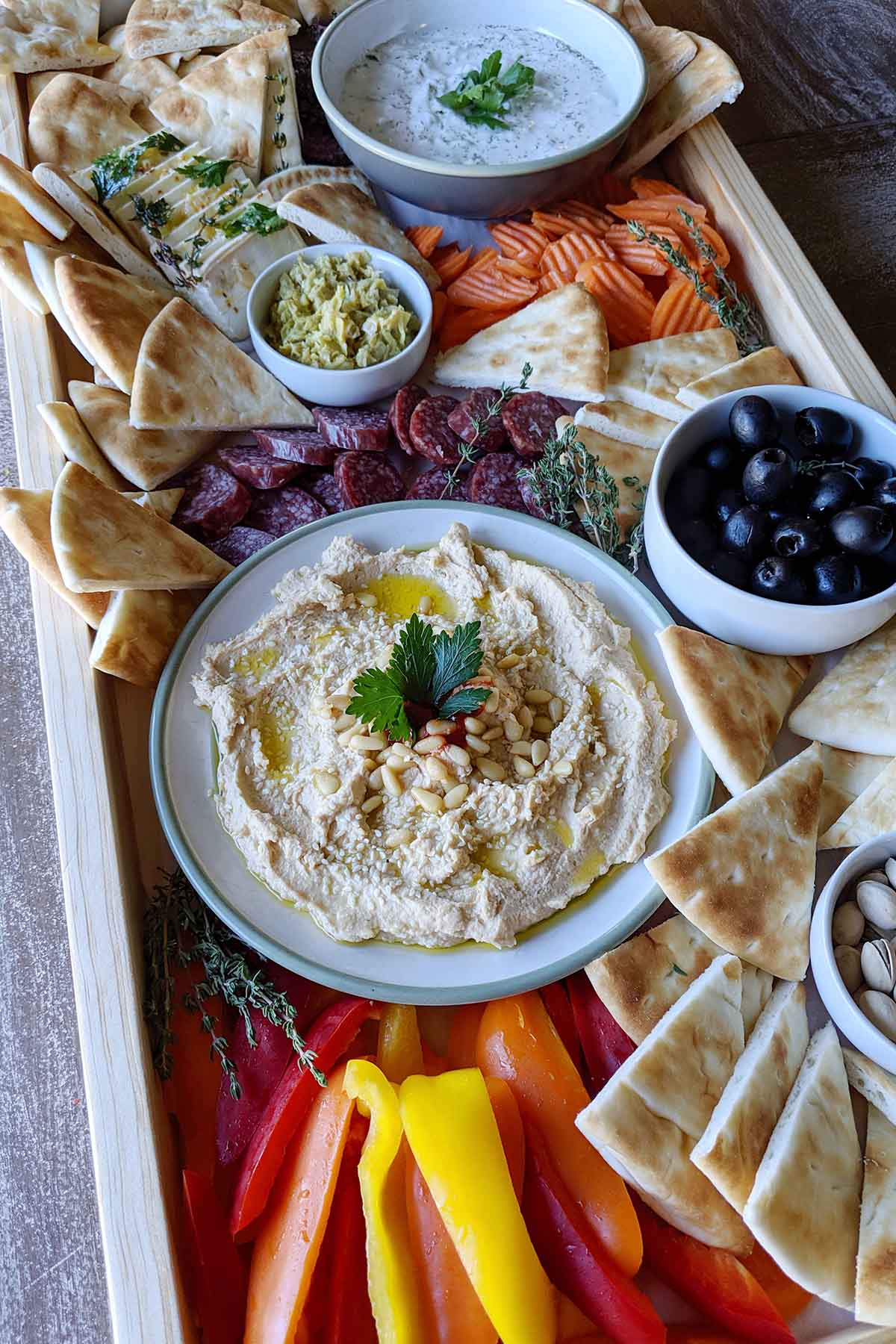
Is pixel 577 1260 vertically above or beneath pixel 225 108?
beneath

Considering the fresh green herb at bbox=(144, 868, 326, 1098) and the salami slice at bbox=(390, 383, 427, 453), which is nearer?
the fresh green herb at bbox=(144, 868, 326, 1098)

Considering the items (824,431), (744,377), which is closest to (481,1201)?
(824,431)

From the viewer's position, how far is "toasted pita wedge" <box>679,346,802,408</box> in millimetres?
2336

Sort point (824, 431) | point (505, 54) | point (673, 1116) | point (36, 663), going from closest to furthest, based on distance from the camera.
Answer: point (673, 1116)
point (824, 431)
point (505, 54)
point (36, 663)

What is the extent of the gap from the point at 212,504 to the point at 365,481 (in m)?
0.34

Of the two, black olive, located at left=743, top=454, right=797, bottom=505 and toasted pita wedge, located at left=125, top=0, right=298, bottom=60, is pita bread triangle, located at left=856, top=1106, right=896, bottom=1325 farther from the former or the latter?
toasted pita wedge, located at left=125, top=0, right=298, bottom=60

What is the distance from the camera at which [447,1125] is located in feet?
5.15

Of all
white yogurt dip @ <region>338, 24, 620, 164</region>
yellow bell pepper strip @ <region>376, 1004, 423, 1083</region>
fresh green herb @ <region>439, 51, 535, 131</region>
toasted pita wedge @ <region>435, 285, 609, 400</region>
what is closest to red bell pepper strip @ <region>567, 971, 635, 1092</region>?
yellow bell pepper strip @ <region>376, 1004, 423, 1083</region>

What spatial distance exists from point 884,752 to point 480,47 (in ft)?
7.28

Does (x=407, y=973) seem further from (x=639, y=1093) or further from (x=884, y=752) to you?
(x=884, y=752)

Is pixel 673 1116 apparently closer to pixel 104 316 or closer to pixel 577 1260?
pixel 577 1260

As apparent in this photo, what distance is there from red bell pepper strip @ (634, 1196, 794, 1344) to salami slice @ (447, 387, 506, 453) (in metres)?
1.54

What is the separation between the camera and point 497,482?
2.36 meters

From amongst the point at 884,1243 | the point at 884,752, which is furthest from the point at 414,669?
the point at 884,1243
